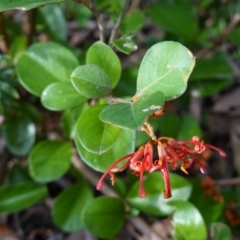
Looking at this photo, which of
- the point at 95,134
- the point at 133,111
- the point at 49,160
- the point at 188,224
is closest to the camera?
the point at 133,111

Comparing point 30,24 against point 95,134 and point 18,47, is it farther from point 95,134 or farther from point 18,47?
point 95,134

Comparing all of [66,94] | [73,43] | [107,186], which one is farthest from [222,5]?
[66,94]

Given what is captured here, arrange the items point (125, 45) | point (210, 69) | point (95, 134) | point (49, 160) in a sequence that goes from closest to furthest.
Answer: point (95, 134)
point (125, 45)
point (49, 160)
point (210, 69)

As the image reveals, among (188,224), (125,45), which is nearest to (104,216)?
(188,224)

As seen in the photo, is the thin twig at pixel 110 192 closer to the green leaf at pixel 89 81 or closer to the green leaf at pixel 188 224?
the green leaf at pixel 188 224

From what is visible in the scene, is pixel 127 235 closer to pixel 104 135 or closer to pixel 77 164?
pixel 77 164

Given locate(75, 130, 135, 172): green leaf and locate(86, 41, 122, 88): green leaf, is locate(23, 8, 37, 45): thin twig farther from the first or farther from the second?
locate(75, 130, 135, 172): green leaf

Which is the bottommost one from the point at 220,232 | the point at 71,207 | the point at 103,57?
the point at 71,207
